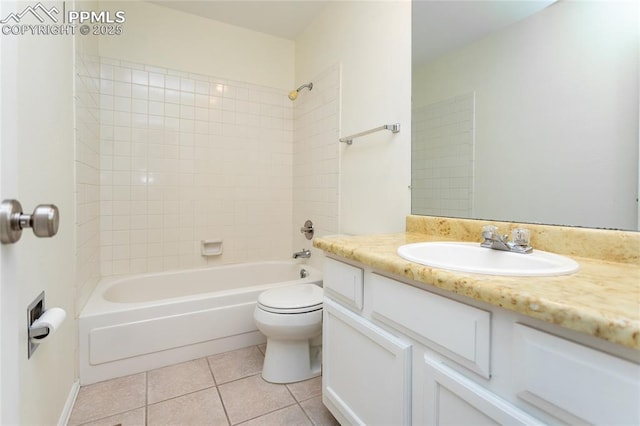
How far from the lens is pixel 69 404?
4.47 feet

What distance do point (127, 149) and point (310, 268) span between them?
1.67 m

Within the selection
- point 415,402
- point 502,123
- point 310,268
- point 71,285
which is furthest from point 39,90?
point 310,268

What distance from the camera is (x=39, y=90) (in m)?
1.05

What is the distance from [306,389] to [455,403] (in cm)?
104

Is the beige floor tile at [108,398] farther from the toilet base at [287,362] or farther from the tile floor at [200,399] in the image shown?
the toilet base at [287,362]

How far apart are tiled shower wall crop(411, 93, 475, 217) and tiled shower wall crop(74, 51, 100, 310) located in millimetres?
1770

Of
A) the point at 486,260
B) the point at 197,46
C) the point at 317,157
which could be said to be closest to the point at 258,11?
the point at 197,46

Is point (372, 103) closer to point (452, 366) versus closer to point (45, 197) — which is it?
point (452, 366)

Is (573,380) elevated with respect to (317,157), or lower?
lower

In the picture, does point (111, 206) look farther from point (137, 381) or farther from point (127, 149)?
point (137, 381)

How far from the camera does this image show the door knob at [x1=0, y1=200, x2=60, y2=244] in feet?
1.35

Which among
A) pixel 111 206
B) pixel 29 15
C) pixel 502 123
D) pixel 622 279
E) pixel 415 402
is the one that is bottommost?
pixel 415 402

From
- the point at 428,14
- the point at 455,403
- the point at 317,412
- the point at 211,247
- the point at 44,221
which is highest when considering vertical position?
the point at 428,14

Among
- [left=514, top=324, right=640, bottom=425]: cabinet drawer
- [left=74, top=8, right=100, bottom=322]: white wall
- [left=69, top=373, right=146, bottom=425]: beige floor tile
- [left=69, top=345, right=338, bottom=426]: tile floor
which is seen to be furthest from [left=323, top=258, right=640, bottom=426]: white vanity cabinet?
[left=74, top=8, right=100, bottom=322]: white wall
